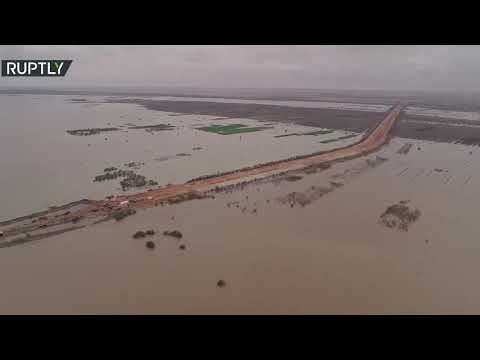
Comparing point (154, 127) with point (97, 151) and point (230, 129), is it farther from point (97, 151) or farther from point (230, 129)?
point (97, 151)

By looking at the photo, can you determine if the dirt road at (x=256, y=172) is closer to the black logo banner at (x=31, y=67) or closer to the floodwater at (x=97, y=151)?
the floodwater at (x=97, y=151)

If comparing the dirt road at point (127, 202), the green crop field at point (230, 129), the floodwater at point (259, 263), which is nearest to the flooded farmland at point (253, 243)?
the floodwater at point (259, 263)

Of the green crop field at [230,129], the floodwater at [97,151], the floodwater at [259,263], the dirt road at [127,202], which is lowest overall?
the floodwater at [259,263]

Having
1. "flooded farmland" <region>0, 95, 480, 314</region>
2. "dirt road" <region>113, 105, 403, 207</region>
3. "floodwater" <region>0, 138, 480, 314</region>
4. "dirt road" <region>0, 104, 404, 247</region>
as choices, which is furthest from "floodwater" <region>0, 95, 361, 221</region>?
"floodwater" <region>0, 138, 480, 314</region>

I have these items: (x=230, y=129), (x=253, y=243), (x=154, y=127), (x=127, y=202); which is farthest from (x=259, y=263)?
(x=154, y=127)

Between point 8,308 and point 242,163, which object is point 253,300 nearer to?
point 8,308

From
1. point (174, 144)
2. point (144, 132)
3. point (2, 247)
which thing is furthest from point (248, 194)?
point (144, 132)
